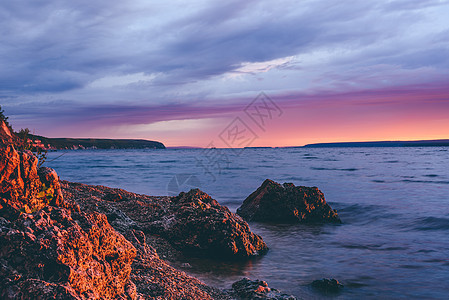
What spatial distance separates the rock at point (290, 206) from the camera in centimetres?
1176

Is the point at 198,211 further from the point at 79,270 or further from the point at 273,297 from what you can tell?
the point at 79,270

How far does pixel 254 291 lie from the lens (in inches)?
209

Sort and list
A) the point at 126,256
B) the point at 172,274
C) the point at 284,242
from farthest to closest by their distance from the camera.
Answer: the point at 284,242, the point at 172,274, the point at 126,256

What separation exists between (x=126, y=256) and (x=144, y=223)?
191 inches

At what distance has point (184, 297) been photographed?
4438 mm

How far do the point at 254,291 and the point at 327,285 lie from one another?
1792 millimetres

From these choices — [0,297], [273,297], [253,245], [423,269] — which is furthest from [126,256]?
[423,269]

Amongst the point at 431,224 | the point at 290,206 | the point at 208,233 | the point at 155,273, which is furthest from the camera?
the point at 431,224

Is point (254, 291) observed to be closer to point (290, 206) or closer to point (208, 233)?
point (208, 233)

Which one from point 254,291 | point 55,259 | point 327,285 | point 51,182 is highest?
point 51,182

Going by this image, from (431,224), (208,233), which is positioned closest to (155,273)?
(208,233)

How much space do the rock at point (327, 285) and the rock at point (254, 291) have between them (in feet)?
4.18

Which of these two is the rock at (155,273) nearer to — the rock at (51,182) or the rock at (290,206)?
the rock at (51,182)

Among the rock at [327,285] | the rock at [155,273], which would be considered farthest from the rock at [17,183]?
the rock at [327,285]
